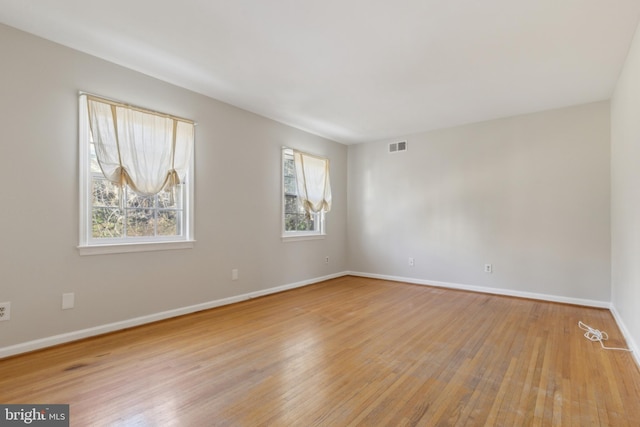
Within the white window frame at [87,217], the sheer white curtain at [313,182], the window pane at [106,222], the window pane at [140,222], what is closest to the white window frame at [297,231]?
the sheer white curtain at [313,182]

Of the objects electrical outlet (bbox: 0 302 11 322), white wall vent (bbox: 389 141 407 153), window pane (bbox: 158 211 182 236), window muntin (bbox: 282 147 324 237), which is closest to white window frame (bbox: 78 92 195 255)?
window pane (bbox: 158 211 182 236)

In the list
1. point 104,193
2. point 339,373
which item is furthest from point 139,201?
point 339,373

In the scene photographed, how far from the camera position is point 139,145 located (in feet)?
10.4

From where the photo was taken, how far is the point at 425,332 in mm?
3072

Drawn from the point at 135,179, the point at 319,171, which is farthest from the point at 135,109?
the point at 319,171

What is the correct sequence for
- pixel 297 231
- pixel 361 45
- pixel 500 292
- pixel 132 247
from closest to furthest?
pixel 361 45, pixel 132 247, pixel 500 292, pixel 297 231

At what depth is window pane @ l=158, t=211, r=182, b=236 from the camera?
3477 mm

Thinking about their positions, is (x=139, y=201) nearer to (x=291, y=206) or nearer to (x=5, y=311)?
(x=5, y=311)

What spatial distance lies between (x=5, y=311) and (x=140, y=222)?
121 cm

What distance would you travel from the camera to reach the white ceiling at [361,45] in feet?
7.39

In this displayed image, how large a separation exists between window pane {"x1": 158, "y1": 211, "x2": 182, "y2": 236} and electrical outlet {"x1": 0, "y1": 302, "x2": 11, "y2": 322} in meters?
1.30

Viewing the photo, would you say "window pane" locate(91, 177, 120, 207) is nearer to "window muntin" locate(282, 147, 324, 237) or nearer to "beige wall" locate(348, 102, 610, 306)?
"window muntin" locate(282, 147, 324, 237)

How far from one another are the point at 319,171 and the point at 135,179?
3.03 m

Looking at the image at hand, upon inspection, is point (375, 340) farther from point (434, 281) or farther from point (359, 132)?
point (359, 132)
